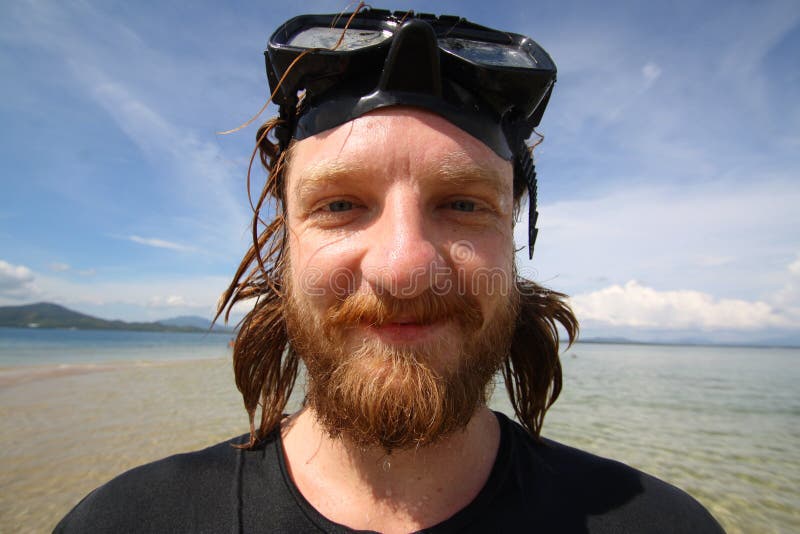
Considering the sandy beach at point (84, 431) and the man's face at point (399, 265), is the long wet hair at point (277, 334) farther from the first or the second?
the sandy beach at point (84, 431)

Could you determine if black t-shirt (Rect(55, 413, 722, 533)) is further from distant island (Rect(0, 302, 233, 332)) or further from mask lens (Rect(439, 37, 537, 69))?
distant island (Rect(0, 302, 233, 332))

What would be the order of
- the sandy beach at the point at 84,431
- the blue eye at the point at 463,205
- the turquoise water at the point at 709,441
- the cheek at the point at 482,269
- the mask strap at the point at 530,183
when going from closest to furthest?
the cheek at the point at 482,269
the blue eye at the point at 463,205
the mask strap at the point at 530,183
the sandy beach at the point at 84,431
the turquoise water at the point at 709,441

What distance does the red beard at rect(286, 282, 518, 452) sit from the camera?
130 centimetres

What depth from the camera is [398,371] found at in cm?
131

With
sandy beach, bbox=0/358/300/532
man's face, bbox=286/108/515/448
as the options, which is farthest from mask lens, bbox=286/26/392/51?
sandy beach, bbox=0/358/300/532

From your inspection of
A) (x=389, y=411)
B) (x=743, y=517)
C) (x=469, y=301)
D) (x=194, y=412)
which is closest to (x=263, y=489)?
(x=389, y=411)

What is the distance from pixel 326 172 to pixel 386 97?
16.0 inches

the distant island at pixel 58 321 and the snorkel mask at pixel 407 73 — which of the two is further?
the distant island at pixel 58 321

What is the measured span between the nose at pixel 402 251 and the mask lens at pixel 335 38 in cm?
78

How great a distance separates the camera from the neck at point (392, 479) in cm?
142

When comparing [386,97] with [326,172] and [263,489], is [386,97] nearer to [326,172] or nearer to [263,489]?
[326,172]

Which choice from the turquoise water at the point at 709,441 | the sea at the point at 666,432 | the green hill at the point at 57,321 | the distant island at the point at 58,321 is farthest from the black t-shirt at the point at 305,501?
the distant island at the point at 58,321

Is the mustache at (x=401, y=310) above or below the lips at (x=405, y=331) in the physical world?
above

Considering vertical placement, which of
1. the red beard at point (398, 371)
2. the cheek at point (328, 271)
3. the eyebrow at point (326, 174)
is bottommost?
the red beard at point (398, 371)
